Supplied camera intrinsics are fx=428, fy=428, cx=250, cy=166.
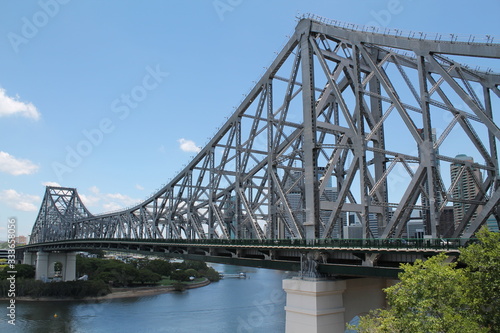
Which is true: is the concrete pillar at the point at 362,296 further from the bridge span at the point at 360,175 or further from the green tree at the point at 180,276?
the green tree at the point at 180,276

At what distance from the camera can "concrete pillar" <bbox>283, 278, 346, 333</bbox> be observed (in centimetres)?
2370

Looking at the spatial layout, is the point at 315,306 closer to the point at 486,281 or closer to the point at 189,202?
the point at 486,281

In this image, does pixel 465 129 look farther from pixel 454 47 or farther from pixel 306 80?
pixel 306 80

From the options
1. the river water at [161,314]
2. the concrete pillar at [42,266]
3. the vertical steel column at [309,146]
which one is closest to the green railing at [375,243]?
the vertical steel column at [309,146]

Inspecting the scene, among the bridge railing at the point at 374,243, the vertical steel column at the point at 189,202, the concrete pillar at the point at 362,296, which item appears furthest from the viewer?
the vertical steel column at the point at 189,202

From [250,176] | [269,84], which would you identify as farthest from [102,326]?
[269,84]

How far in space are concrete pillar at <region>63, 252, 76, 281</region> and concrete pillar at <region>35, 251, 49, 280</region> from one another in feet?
15.4

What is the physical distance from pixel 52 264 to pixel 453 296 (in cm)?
11651

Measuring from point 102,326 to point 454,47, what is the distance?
5920 centimetres

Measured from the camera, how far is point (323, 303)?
24.2 m

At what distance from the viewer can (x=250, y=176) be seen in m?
42.7

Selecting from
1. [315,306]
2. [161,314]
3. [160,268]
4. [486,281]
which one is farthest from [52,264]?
[486,281]

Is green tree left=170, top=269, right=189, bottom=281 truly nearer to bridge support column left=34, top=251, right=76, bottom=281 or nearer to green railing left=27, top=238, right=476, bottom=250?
bridge support column left=34, top=251, right=76, bottom=281

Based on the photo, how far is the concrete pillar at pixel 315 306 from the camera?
23703 mm
